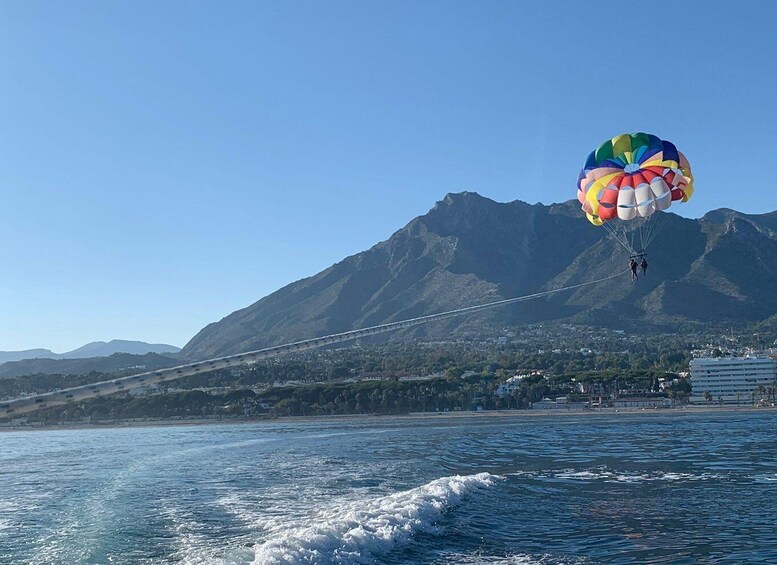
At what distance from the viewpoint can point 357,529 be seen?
16.8m

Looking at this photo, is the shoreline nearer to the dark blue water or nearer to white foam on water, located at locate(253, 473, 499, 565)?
the dark blue water

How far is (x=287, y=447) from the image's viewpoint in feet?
136

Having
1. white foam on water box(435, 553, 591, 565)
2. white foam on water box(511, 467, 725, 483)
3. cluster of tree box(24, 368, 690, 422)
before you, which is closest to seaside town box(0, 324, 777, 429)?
cluster of tree box(24, 368, 690, 422)

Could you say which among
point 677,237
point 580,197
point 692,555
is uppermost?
point 677,237

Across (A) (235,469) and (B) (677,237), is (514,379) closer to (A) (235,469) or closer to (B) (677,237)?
(A) (235,469)

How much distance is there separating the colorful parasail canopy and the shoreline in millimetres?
45135

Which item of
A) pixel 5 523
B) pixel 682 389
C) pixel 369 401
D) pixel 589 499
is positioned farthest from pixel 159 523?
pixel 682 389

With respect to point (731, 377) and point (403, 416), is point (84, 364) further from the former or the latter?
point (731, 377)

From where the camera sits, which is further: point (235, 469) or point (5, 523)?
point (235, 469)

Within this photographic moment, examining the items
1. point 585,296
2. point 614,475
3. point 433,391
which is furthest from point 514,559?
point 585,296

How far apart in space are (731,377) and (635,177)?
226ft

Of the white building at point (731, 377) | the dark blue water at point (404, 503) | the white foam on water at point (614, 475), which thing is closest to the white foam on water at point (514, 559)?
the dark blue water at point (404, 503)

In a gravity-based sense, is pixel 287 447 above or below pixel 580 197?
below

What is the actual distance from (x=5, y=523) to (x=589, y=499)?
49.6 feet
